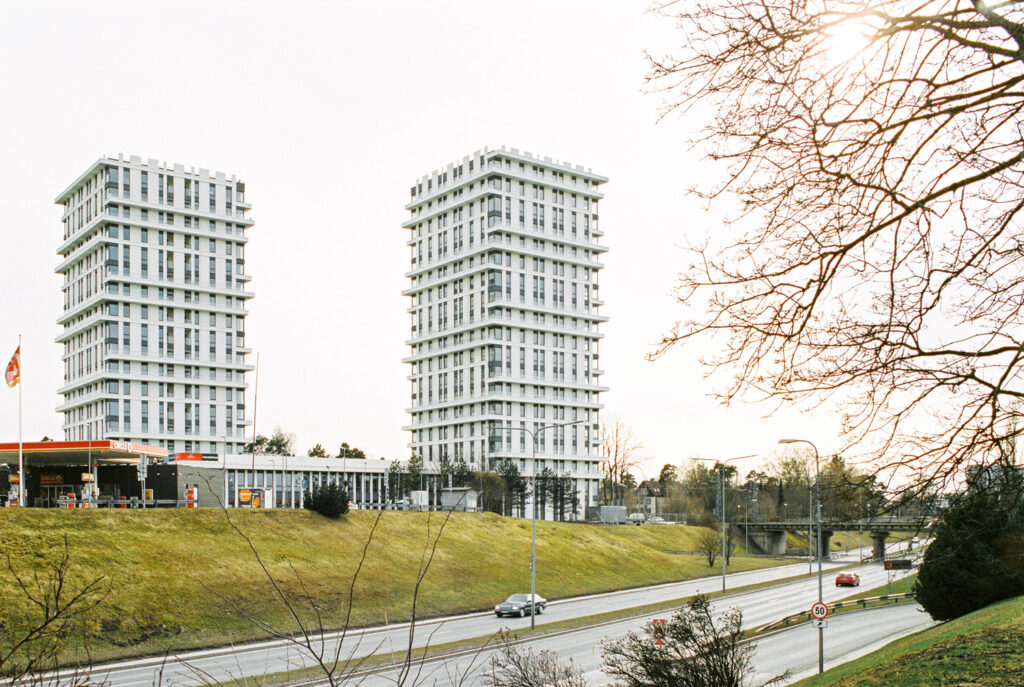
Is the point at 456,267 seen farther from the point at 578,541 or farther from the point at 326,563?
the point at 326,563

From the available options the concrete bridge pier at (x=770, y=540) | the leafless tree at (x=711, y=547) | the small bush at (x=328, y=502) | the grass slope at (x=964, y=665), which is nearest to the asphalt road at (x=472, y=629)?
the leafless tree at (x=711, y=547)

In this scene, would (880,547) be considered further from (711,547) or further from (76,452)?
(76,452)

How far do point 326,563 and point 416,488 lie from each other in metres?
57.5

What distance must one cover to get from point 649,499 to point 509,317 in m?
53.8

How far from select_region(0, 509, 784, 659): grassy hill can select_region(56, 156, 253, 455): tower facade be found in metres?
55.2

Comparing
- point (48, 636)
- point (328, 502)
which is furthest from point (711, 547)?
point (48, 636)

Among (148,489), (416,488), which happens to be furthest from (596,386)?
(148,489)

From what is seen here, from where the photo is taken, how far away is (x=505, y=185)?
5438 inches

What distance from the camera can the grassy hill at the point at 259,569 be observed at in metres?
42.0

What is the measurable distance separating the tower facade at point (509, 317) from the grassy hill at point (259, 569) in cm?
5447

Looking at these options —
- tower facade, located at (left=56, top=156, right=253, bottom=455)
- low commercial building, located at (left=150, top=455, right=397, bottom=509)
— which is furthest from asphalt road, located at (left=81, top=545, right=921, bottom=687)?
tower facade, located at (left=56, top=156, right=253, bottom=455)

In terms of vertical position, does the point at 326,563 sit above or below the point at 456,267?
below

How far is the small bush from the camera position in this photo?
66438mm

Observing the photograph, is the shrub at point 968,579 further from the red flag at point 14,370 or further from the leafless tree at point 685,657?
the red flag at point 14,370
